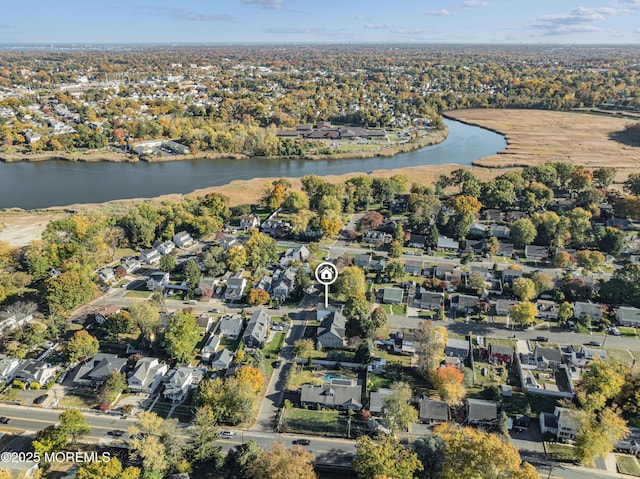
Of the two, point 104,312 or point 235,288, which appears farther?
point 235,288

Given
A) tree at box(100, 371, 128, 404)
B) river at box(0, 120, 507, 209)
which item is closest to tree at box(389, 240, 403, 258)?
tree at box(100, 371, 128, 404)

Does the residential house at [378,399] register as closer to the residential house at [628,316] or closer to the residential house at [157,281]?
the residential house at [628,316]

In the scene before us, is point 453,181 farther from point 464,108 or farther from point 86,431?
point 464,108

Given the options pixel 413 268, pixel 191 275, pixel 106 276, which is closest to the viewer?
pixel 191 275

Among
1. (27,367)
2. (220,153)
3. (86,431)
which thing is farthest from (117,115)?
(86,431)

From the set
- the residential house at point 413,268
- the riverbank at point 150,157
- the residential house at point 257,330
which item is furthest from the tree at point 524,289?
the riverbank at point 150,157

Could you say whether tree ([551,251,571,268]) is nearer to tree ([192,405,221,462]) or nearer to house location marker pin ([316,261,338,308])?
house location marker pin ([316,261,338,308])

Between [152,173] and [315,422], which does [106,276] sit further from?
[152,173]

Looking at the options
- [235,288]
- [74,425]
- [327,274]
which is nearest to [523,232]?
[327,274]

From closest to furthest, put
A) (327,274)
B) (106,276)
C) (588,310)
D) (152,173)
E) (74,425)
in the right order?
(74,425), (588,310), (327,274), (106,276), (152,173)
